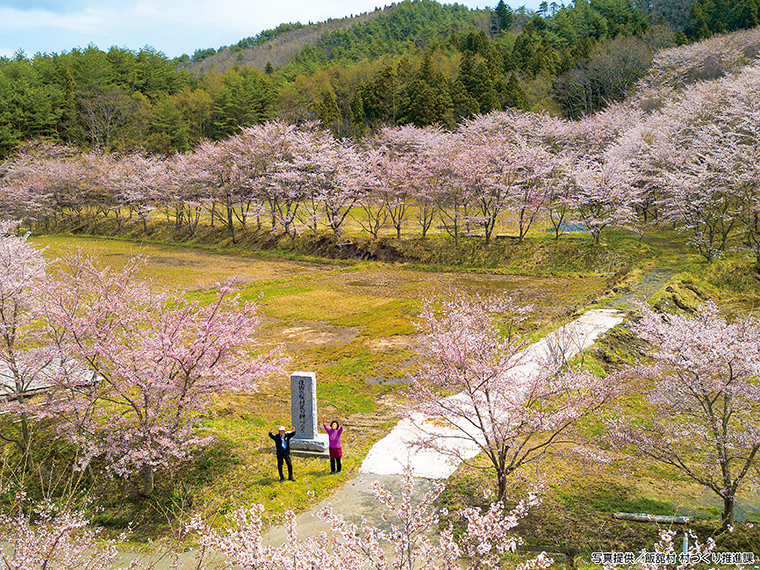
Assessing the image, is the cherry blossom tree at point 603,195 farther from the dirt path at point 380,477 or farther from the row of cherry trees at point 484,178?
the dirt path at point 380,477

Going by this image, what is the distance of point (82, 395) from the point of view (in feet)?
31.7

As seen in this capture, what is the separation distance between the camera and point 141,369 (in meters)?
8.94

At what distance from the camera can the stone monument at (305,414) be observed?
1043cm

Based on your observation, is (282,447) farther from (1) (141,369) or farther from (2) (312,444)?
(1) (141,369)

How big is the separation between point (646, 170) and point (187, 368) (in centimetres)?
2807

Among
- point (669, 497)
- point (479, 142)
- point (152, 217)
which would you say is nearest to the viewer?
point (669, 497)

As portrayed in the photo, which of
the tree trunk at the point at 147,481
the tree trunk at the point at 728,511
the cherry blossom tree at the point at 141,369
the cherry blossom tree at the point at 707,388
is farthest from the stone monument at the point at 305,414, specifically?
the tree trunk at the point at 728,511

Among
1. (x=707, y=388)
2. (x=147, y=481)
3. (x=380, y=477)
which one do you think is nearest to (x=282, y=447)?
(x=380, y=477)

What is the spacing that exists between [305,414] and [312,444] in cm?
64

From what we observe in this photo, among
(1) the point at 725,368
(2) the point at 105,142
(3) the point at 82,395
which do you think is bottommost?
(3) the point at 82,395

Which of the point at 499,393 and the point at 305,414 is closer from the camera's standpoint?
the point at 499,393

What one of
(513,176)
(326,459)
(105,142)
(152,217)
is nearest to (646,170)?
(513,176)

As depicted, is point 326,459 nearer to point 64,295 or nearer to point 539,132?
point 64,295

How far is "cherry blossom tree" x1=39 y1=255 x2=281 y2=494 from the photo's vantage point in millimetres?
8883
